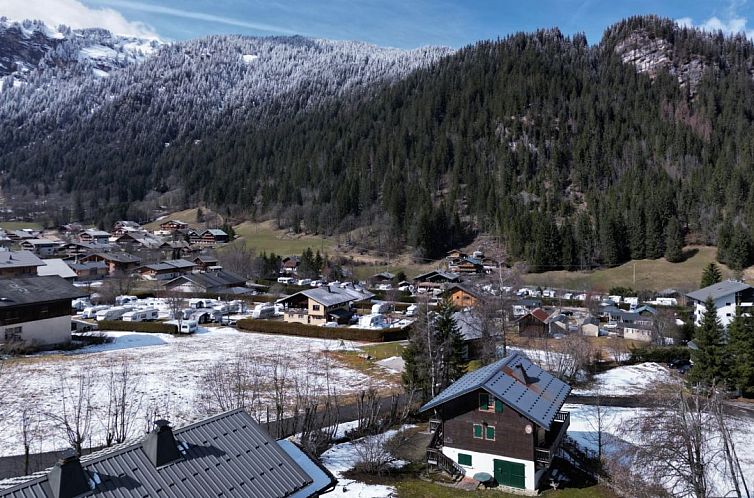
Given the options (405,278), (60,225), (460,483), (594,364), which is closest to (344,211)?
(405,278)

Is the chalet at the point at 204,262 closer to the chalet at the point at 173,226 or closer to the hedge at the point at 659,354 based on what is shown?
the chalet at the point at 173,226

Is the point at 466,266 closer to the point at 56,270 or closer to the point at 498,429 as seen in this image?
the point at 56,270

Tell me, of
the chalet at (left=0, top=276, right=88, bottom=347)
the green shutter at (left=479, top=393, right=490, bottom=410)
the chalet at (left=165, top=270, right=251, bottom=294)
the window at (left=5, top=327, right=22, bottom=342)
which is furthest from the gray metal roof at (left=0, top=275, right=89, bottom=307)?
the green shutter at (left=479, top=393, right=490, bottom=410)

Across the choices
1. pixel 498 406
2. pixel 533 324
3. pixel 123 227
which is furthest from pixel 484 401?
pixel 123 227

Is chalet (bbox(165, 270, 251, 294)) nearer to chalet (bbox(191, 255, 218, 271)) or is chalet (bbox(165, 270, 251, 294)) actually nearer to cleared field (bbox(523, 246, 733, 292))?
chalet (bbox(191, 255, 218, 271))

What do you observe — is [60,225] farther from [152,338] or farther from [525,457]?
[525,457]

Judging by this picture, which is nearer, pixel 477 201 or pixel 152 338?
pixel 152 338
